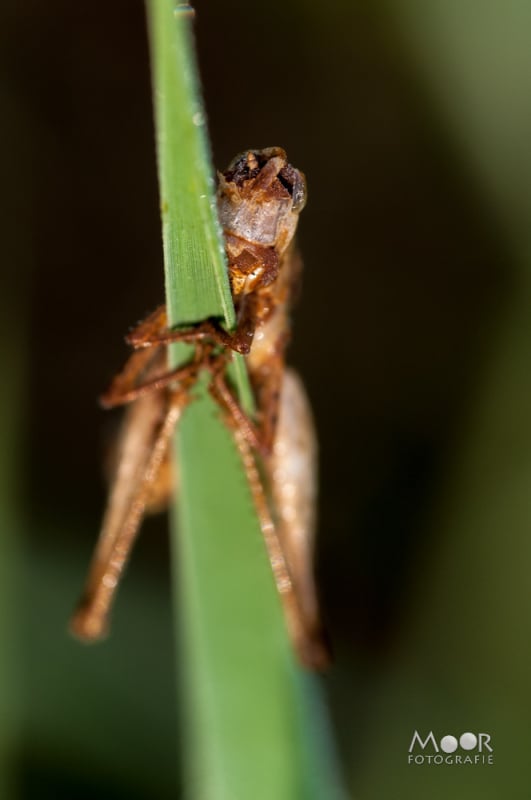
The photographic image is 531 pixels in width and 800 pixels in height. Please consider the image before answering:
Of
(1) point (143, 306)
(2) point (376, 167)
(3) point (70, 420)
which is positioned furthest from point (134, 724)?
(2) point (376, 167)

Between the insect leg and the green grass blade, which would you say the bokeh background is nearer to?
the insect leg

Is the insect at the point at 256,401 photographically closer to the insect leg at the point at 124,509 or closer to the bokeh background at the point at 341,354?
the insect leg at the point at 124,509

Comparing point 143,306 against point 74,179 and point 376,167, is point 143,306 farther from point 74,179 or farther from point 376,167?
point 376,167

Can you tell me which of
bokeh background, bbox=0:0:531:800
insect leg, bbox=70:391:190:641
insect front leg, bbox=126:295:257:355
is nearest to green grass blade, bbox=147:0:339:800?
insect front leg, bbox=126:295:257:355

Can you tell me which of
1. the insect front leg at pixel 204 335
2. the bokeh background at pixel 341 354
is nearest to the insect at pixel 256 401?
the insect front leg at pixel 204 335

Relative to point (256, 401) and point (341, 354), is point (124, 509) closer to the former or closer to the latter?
point (256, 401)

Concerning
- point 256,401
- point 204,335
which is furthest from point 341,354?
point 204,335
